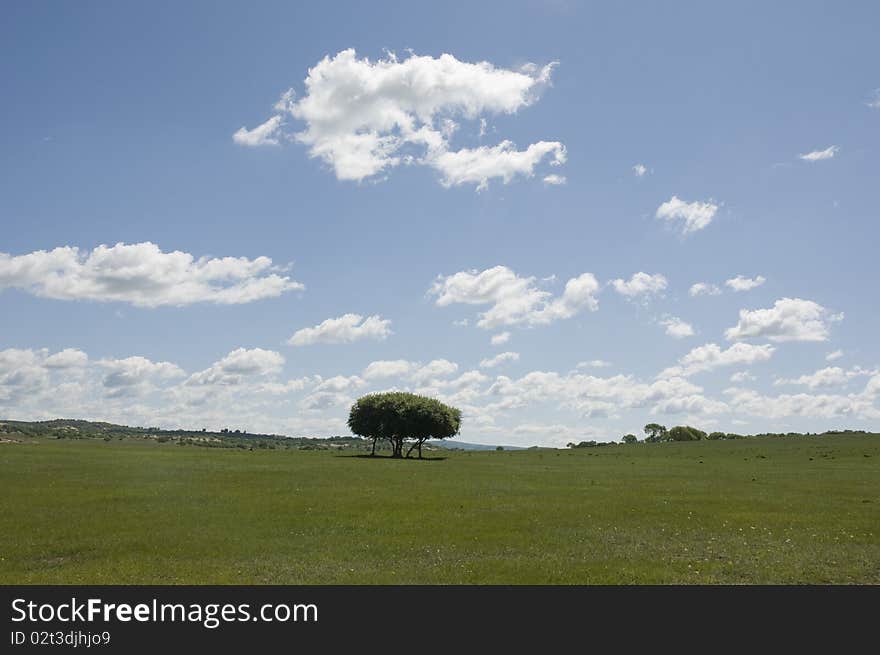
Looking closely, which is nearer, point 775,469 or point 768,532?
point 768,532

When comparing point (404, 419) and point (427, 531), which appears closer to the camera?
point (427, 531)

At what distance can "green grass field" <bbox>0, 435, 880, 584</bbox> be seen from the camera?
73.5 ft

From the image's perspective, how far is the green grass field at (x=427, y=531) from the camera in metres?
22.4

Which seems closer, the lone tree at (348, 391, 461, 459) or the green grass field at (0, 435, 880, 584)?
the green grass field at (0, 435, 880, 584)

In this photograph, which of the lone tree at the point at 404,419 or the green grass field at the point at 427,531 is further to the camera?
the lone tree at the point at 404,419

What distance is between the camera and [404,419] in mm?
128250

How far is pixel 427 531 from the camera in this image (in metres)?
31.0

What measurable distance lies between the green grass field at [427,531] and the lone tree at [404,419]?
224 ft

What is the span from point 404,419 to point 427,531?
97801 millimetres

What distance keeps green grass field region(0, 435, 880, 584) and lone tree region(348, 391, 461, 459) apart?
68.2 m
